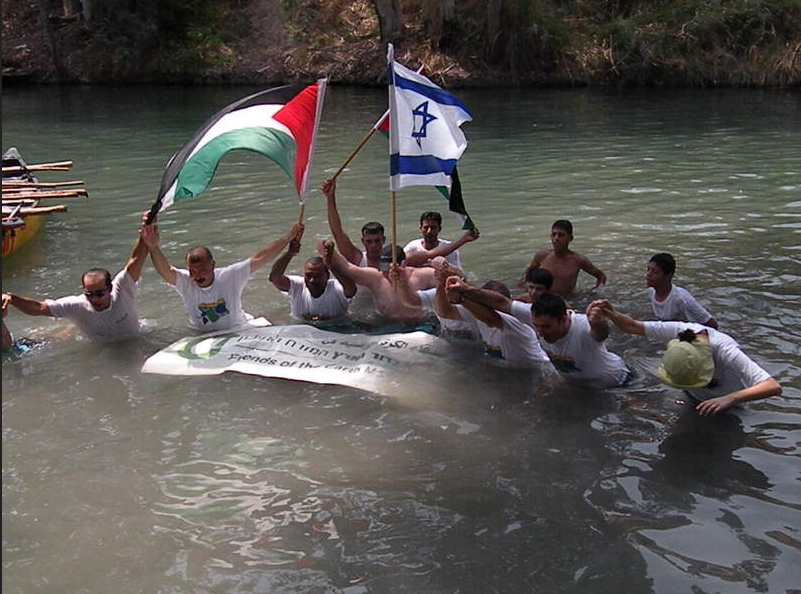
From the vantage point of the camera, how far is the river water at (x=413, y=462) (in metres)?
5.06

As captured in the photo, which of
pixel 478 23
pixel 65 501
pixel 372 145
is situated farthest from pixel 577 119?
pixel 65 501

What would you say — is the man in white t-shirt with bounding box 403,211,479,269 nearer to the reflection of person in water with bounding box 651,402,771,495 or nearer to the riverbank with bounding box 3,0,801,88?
the reflection of person in water with bounding box 651,402,771,495

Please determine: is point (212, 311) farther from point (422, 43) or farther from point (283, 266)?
point (422, 43)

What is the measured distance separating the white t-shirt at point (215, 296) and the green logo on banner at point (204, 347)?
0.87ft

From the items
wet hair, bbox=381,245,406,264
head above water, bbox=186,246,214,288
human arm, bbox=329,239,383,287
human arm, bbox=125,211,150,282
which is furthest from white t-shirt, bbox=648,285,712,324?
human arm, bbox=125,211,150,282

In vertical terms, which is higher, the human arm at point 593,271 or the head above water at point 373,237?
the head above water at point 373,237

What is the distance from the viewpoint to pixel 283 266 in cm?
870

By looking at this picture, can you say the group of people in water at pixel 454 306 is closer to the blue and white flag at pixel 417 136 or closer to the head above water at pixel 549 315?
the head above water at pixel 549 315

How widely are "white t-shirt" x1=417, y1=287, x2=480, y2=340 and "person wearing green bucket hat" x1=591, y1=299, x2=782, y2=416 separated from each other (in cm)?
187

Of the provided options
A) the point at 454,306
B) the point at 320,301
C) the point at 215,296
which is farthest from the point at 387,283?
the point at 215,296

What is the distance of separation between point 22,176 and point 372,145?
9158 millimetres

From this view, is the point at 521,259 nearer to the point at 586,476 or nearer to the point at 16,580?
the point at 586,476

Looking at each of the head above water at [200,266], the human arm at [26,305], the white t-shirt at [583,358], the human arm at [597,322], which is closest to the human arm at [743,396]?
the human arm at [597,322]

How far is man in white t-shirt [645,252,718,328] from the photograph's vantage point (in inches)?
314
